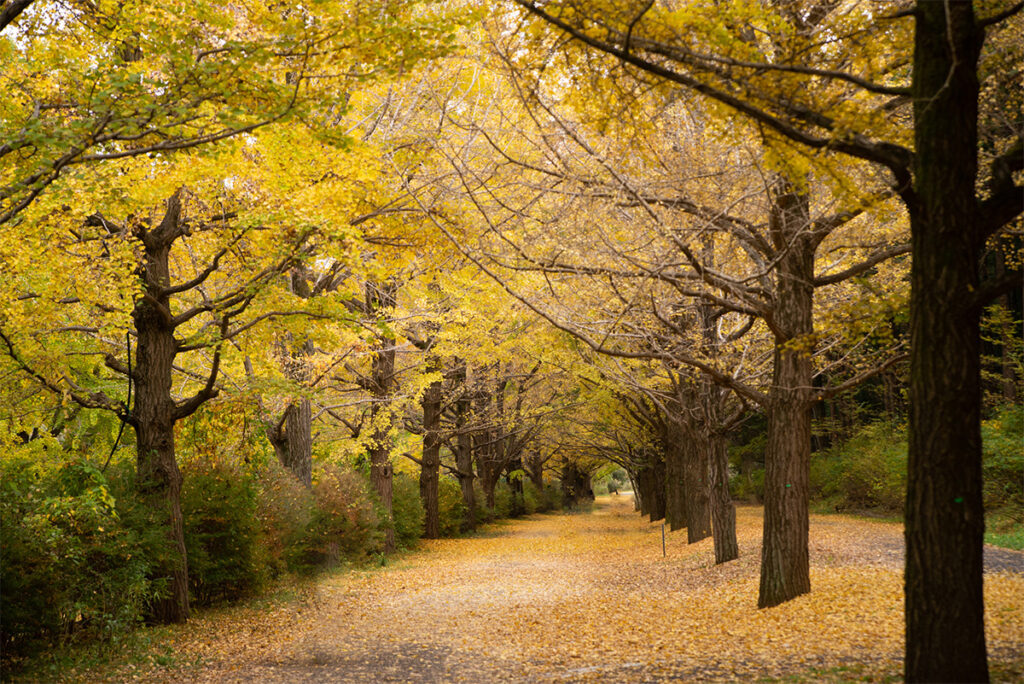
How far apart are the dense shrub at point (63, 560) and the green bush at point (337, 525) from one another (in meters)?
5.98

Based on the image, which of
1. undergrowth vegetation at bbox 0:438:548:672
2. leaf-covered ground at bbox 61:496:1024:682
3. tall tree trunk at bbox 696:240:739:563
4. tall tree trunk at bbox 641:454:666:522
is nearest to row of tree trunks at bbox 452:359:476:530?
tall tree trunk at bbox 641:454:666:522

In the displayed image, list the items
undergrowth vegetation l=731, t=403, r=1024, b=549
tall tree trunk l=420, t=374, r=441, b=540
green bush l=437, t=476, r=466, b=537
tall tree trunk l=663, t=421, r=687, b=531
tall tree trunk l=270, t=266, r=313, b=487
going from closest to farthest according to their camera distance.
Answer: tall tree trunk l=270, t=266, r=313, b=487 → undergrowth vegetation l=731, t=403, r=1024, b=549 → tall tree trunk l=663, t=421, r=687, b=531 → tall tree trunk l=420, t=374, r=441, b=540 → green bush l=437, t=476, r=466, b=537

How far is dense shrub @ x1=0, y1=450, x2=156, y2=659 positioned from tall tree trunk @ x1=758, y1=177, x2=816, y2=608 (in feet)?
25.5

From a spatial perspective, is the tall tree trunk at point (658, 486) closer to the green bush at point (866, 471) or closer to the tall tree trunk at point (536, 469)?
the green bush at point (866, 471)

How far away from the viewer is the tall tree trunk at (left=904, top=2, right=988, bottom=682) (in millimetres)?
4352

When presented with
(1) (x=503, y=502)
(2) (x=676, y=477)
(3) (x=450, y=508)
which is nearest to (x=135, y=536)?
(2) (x=676, y=477)

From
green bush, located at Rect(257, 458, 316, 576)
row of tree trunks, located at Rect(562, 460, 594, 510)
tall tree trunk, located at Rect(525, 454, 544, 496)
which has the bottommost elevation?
row of tree trunks, located at Rect(562, 460, 594, 510)

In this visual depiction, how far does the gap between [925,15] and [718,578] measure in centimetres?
1032

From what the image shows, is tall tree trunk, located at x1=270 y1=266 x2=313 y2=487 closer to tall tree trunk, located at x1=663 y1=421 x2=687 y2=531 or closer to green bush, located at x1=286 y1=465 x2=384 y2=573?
green bush, located at x1=286 y1=465 x2=384 y2=573

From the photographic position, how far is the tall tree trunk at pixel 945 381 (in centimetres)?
435

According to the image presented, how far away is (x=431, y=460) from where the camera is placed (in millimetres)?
25578

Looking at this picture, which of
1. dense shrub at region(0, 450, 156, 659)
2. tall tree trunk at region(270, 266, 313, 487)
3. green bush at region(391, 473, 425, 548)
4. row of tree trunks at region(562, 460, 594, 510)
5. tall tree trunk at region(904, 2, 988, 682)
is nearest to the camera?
tall tree trunk at region(904, 2, 988, 682)

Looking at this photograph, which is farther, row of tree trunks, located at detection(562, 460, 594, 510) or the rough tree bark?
row of tree trunks, located at detection(562, 460, 594, 510)

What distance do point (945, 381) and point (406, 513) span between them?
802 inches
